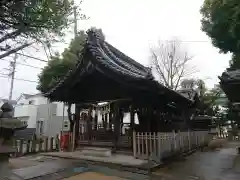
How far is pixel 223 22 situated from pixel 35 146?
12.0 meters

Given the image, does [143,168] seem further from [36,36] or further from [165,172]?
[36,36]

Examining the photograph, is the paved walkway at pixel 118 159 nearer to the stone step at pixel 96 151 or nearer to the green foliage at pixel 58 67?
the stone step at pixel 96 151

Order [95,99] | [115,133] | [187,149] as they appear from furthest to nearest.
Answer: [187,149] < [95,99] < [115,133]

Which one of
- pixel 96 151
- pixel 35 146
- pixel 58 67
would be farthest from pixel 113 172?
pixel 58 67

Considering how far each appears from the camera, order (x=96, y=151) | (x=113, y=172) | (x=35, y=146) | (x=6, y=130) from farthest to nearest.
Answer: (x=35, y=146) < (x=96, y=151) < (x=113, y=172) < (x=6, y=130)

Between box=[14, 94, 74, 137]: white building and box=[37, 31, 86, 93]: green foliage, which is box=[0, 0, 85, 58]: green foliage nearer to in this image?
box=[37, 31, 86, 93]: green foliage

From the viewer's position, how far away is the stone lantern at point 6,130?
5.12 meters

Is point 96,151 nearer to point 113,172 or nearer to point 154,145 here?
point 113,172

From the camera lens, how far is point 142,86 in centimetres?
849

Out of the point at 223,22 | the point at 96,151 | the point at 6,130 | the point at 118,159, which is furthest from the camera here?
the point at 223,22

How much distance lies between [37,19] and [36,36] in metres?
1.16

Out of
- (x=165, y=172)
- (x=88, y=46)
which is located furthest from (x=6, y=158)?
(x=88, y=46)

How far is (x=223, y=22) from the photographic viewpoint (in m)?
11.0

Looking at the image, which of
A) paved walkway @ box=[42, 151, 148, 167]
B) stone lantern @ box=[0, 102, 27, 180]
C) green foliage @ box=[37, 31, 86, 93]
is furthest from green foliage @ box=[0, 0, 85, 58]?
green foliage @ box=[37, 31, 86, 93]
